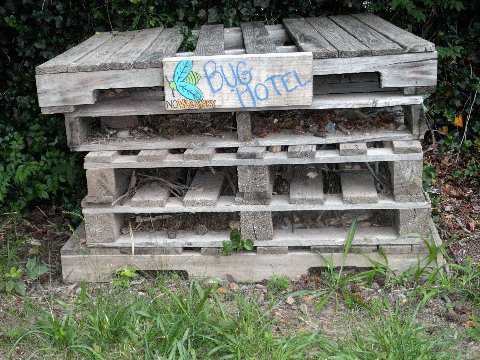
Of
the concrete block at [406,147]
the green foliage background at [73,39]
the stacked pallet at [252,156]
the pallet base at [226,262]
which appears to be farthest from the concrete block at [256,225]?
the green foliage background at [73,39]

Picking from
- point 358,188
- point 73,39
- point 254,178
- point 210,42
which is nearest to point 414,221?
point 358,188

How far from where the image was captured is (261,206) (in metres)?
3.54

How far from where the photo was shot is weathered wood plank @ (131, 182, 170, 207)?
359 cm

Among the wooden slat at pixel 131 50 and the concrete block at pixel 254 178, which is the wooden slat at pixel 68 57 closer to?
the wooden slat at pixel 131 50

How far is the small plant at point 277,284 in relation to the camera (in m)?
3.57

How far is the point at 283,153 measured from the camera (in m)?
3.50

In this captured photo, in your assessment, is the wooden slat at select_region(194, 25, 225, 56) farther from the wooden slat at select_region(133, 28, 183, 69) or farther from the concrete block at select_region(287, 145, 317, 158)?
the concrete block at select_region(287, 145, 317, 158)

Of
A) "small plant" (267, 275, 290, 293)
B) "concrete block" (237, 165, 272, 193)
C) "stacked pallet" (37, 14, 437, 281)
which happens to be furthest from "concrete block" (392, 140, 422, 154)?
"small plant" (267, 275, 290, 293)

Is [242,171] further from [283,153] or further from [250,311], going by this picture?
[250,311]

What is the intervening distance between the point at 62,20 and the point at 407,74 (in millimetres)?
2503

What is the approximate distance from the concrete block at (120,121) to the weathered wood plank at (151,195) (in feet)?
1.15

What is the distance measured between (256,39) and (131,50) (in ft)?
2.25

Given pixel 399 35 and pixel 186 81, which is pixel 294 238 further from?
pixel 399 35

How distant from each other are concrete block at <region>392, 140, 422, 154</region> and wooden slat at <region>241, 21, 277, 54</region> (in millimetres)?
781
